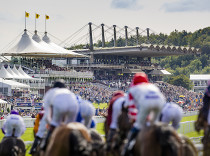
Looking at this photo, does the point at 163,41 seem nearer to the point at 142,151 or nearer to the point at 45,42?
the point at 45,42

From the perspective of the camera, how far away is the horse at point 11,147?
10.9 m

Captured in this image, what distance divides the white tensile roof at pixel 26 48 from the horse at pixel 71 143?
44.7 metres

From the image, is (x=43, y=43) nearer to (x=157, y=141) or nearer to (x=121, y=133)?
(x=121, y=133)

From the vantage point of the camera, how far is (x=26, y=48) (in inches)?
2104

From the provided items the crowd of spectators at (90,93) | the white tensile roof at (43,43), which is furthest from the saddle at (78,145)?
the white tensile roof at (43,43)

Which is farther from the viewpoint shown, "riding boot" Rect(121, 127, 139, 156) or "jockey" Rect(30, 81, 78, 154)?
"jockey" Rect(30, 81, 78, 154)

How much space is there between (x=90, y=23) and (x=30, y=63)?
3131cm

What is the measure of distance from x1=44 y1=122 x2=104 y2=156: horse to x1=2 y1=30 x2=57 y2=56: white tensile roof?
44682 millimetres

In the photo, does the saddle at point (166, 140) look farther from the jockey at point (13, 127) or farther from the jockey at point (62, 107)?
the jockey at point (13, 127)

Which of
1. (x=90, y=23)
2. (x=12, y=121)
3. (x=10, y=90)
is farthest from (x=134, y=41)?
(x=12, y=121)

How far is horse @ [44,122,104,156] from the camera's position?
292 inches

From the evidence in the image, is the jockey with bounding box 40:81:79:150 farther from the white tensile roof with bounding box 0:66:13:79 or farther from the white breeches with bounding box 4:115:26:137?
the white tensile roof with bounding box 0:66:13:79

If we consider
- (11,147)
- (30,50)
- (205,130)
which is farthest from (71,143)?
(30,50)

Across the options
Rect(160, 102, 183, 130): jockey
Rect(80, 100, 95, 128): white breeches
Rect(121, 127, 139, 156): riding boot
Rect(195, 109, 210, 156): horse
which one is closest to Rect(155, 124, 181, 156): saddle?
Rect(121, 127, 139, 156): riding boot
